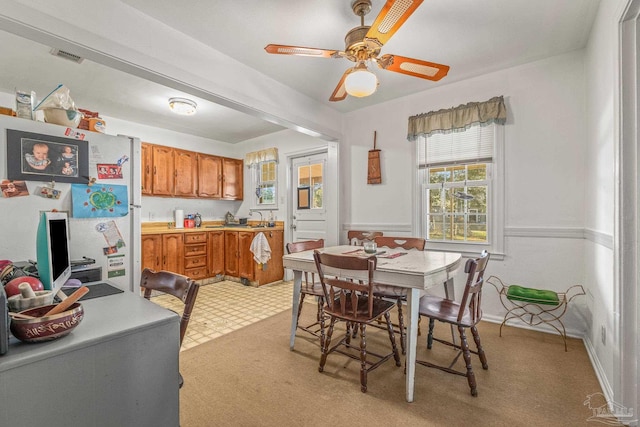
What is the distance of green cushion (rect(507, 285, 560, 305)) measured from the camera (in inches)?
99.0

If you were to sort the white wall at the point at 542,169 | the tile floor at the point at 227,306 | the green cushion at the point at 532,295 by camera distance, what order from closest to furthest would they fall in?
the green cushion at the point at 532,295
the white wall at the point at 542,169
the tile floor at the point at 227,306

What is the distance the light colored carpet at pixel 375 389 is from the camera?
1664 millimetres

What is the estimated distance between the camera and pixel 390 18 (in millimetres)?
1646

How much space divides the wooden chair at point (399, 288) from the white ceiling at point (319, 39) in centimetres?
177

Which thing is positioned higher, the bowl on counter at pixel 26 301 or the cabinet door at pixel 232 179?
the cabinet door at pixel 232 179

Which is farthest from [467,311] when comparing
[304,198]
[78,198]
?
[304,198]

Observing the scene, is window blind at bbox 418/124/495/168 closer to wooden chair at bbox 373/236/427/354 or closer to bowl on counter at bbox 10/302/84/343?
wooden chair at bbox 373/236/427/354

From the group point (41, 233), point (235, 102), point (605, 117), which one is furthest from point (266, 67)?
point (605, 117)

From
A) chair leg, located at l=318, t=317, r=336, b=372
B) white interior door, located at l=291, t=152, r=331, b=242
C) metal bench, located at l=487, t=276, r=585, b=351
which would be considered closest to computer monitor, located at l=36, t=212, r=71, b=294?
chair leg, located at l=318, t=317, r=336, b=372

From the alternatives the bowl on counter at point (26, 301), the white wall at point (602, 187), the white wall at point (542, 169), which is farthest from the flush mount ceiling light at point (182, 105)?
the white wall at point (602, 187)

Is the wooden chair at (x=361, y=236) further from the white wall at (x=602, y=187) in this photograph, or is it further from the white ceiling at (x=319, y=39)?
the white wall at (x=602, y=187)

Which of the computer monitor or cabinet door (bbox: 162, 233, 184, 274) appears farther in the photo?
cabinet door (bbox: 162, 233, 184, 274)

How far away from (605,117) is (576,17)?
0.92 metres

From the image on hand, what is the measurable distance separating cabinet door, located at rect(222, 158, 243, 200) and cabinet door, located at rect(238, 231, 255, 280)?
1117mm
